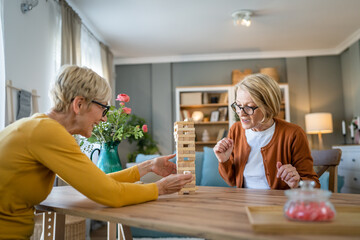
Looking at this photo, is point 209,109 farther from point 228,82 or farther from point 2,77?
point 2,77

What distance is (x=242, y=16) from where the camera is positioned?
13.9 ft

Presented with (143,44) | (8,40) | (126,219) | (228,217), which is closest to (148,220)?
(126,219)

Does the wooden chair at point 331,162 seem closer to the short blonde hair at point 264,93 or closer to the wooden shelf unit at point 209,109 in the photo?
the short blonde hair at point 264,93

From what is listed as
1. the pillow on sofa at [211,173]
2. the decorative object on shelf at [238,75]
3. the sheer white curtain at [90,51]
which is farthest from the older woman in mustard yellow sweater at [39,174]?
the decorative object on shelf at [238,75]

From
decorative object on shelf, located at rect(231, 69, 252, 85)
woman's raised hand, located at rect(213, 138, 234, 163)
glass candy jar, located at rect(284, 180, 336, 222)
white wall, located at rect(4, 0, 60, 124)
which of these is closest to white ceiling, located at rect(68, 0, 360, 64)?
decorative object on shelf, located at rect(231, 69, 252, 85)

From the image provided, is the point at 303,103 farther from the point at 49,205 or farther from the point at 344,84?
the point at 49,205

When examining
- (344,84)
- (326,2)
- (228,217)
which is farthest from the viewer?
(344,84)

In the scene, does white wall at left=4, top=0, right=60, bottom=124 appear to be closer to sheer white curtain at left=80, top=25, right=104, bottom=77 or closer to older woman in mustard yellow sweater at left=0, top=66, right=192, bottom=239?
sheer white curtain at left=80, top=25, right=104, bottom=77

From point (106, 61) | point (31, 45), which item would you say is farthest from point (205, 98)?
point (31, 45)

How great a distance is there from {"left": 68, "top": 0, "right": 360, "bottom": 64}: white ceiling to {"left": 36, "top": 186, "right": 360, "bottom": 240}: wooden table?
10.4ft

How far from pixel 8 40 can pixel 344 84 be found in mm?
5696

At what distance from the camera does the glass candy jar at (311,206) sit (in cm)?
69

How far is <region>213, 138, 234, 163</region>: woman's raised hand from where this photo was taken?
1496mm

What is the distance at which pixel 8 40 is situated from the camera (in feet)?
8.84
